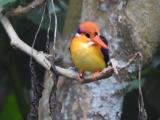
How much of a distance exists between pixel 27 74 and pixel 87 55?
5.86 ft

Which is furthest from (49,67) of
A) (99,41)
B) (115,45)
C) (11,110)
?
(11,110)

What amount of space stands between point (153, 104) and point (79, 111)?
1042mm

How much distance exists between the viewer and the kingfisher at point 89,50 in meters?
2.31

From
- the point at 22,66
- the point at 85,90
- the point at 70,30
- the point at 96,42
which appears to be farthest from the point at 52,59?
the point at 22,66

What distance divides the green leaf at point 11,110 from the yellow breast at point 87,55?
171cm

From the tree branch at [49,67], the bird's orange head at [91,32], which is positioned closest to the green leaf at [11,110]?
the tree branch at [49,67]

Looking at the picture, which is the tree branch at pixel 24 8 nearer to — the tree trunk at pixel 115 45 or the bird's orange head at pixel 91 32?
the tree trunk at pixel 115 45

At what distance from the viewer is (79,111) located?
8.86ft

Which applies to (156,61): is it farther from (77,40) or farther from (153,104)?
(77,40)

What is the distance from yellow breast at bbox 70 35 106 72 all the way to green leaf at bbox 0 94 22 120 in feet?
5.63

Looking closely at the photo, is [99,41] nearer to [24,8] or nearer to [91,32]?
[91,32]

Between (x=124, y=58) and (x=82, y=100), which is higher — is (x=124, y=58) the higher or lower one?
the higher one

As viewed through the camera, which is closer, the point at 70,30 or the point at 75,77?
the point at 75,77

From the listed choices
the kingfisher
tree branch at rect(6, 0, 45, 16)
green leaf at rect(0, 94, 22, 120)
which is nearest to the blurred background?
green leaf at rect(0, 94, 22, 120)
